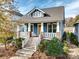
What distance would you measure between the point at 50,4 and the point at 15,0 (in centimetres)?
1685

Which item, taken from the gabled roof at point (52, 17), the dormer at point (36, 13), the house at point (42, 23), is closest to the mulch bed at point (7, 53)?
the house at point (42, 23)

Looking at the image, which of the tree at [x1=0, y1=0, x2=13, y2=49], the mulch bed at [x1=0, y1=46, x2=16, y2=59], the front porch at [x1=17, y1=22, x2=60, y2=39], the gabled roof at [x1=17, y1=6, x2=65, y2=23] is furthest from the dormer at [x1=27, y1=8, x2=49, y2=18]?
the tree at [x1=0, y1=0, x2=13, y2=49]

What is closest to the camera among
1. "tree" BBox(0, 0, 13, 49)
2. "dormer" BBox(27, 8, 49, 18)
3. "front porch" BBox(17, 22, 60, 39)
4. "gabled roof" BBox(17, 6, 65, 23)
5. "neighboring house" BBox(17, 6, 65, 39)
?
"tree" BBox(0, 0, 13, 49)

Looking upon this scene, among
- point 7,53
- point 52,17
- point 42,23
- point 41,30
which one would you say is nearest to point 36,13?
point 42,23

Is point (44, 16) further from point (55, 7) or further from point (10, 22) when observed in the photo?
point (10, 22)

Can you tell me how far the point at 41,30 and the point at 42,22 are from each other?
4.84 feet

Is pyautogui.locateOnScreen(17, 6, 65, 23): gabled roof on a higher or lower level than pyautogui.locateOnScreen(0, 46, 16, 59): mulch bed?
higher

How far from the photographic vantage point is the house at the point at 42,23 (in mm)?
23500

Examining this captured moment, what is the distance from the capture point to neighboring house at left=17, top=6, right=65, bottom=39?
928 inches

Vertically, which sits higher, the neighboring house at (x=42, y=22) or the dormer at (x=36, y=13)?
the dormer at (x=36, y=13)

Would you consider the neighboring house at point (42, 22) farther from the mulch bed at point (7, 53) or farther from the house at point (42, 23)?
the mulch bed at point (7, 53)

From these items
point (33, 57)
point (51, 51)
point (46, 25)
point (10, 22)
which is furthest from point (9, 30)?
point (46, 25)

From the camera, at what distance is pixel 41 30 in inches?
962

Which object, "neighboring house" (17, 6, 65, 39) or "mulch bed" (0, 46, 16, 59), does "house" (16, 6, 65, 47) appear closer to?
"neighboring house" (17, 6, 65, 39)
